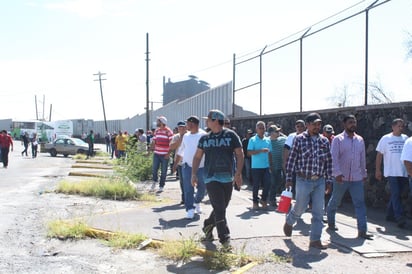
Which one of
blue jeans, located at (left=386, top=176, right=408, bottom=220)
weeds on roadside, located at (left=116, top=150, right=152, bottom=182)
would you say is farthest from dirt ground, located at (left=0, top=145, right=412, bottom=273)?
weeds on roadside, located at (left=116, top=150, right=152, bottom=182)

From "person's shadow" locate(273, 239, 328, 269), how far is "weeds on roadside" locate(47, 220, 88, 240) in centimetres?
301

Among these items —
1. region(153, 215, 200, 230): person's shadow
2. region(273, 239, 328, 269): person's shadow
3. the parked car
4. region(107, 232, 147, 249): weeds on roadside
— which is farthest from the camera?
A: the parked car

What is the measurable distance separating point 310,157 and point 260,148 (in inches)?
113

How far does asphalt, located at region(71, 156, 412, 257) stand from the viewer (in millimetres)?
6742

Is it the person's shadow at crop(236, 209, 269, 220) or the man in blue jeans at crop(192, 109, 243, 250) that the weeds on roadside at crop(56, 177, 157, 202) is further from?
the man in blue jeans at crop(192, 109, 243, 250)

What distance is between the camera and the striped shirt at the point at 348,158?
279 inches

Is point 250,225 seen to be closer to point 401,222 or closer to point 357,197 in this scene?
point 357,197

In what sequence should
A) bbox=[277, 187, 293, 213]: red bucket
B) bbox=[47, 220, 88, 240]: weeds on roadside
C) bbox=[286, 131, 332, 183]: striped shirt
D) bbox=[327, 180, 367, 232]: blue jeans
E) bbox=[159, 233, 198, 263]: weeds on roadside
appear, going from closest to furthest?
bbox=[159, 233, 198, 263]: weeds on roadside < bbox=[286, 131, 332, 183]: striped shirt < bbox=[277, 187, 293, 213]: red bucket < bbox=[327, 180, 367, 232]: blue jeans < bbox=[47, 220, 88, 240]: weeds on roadside

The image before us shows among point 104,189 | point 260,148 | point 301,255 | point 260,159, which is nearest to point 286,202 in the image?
point 301,255

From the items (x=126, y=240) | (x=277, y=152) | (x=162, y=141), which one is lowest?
(x=126, y=240)

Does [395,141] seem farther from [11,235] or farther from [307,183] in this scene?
[11,235]

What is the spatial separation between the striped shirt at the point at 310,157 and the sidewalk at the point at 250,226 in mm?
1079

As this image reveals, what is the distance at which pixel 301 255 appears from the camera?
6070 millimetres

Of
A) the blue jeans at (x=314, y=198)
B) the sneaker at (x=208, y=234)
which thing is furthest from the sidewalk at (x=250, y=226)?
the blue jeans at (x=314, y=198)
